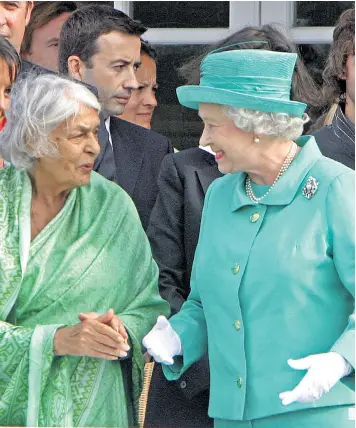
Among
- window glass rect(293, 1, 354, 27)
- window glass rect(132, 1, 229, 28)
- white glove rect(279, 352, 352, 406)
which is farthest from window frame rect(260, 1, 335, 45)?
white glove rect(279, 352, 352, 406)

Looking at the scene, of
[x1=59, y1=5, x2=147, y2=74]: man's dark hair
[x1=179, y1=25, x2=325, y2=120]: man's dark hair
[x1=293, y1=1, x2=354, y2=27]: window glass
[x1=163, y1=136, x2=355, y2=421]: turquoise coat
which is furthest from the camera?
[x1=293, y1=1, x2=354, y2=27]: window glass

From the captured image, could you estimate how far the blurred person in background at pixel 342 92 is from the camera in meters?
4.07

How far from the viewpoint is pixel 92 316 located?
389cm

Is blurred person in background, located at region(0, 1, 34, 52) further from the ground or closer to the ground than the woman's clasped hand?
further from the ground

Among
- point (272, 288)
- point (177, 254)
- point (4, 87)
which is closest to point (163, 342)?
point (272, 288)

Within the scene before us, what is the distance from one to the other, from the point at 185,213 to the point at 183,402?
0.64m

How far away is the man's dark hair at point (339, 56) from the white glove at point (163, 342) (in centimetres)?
102

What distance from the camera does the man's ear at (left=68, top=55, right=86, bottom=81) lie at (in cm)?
448

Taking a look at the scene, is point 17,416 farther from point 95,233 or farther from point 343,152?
point 343,152

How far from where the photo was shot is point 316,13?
4.73 meters

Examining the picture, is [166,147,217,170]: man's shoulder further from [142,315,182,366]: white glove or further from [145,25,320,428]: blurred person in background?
[142,315,182,366]: white glove

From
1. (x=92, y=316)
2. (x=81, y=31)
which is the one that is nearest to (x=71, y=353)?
(x=92, y=316)

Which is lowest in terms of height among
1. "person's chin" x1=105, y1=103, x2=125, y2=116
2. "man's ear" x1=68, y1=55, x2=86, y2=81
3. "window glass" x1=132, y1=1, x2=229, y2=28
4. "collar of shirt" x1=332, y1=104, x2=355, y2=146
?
"person's chin" x1=105, y1=103, x2=125, y2=116

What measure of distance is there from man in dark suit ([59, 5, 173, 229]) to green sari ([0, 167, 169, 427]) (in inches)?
11.9
